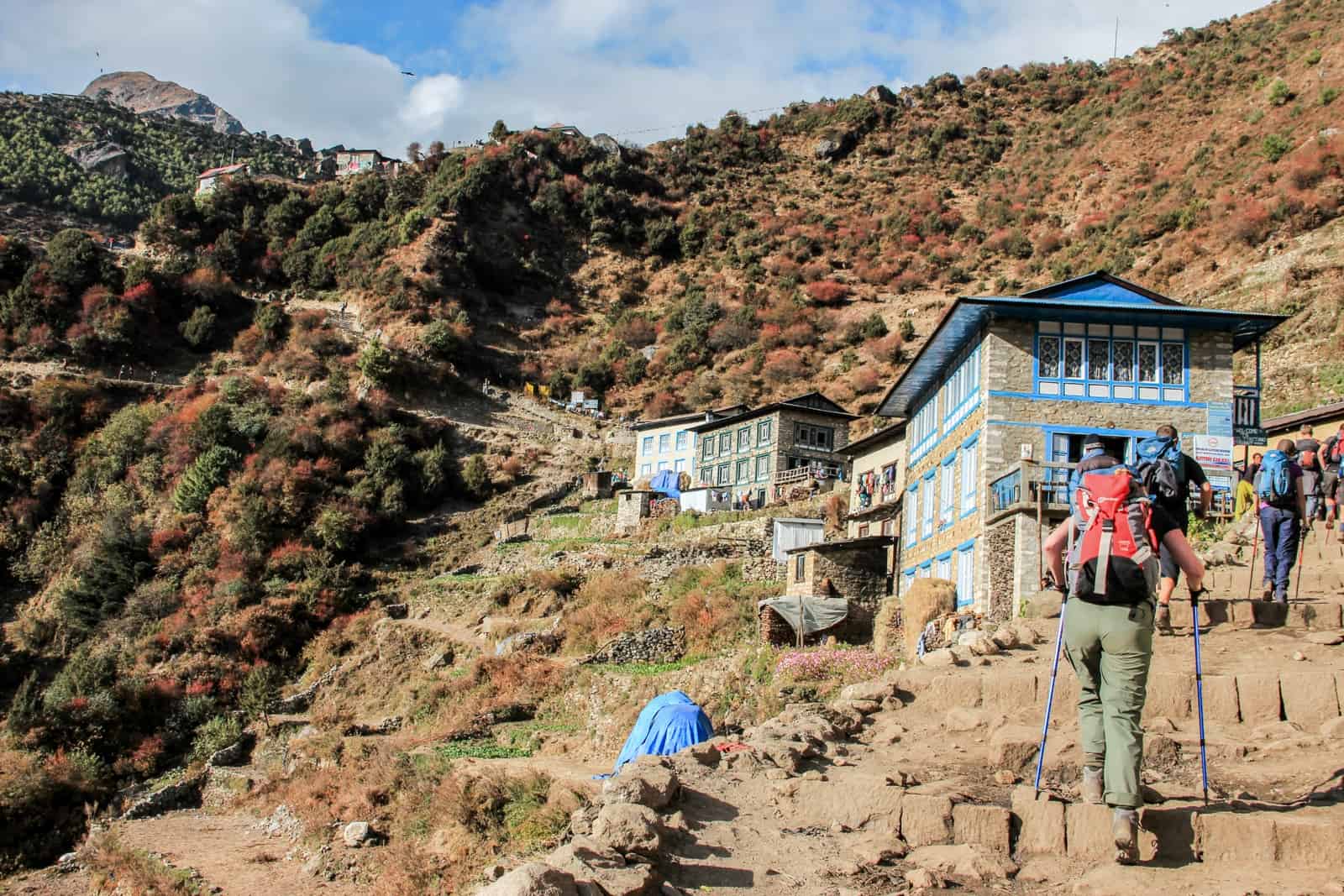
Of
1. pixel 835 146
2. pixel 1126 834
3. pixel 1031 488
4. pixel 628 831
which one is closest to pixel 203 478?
pixel 1031 488

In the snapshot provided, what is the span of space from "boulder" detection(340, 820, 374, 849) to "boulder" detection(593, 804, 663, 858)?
13.0 meters

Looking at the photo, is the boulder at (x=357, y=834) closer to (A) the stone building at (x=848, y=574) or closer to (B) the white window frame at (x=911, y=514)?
(A) the stone building at (x=848, y=574)

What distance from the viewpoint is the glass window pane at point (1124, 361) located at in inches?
929

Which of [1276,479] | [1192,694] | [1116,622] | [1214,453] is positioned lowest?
[1192,694]

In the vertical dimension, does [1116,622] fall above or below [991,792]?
above

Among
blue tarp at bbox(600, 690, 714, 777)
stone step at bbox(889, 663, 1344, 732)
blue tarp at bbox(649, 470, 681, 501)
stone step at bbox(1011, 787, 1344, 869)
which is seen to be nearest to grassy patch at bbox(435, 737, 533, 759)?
blue tarp at bbox(600, 690, 714, 777)

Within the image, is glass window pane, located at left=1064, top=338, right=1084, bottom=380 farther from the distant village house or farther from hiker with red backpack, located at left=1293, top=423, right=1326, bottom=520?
the distant village house

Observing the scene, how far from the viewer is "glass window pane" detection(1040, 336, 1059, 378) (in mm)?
23531

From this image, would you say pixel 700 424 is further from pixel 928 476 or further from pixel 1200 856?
pixel 1200 856

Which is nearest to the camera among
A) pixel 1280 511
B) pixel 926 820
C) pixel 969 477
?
pixel 926 820

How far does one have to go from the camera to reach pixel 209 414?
54.8 meters

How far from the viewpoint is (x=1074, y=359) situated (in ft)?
77.6

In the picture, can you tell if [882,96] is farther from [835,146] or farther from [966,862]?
[966,862]

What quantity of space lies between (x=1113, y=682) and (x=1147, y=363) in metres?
19.0
